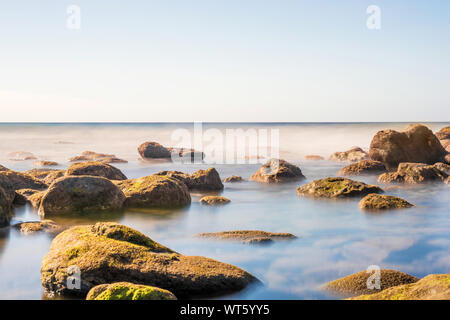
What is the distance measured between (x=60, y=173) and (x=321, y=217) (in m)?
8.96

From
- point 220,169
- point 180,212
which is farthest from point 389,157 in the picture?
point 180,212

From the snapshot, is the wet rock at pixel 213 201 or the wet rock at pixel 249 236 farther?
the wet rock at pixel 213 201

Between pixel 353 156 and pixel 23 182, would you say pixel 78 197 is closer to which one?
pixel 23 182

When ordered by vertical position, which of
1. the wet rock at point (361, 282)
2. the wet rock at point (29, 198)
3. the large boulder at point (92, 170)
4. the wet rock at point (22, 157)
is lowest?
the wet rock at point (22, 157)

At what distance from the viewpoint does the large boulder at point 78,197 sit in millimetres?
9953

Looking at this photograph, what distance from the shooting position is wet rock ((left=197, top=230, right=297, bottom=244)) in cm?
784

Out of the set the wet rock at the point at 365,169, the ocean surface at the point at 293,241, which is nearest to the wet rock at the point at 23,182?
the ocean surface at the point at 293,241

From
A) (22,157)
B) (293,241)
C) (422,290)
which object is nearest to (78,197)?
(293,241)

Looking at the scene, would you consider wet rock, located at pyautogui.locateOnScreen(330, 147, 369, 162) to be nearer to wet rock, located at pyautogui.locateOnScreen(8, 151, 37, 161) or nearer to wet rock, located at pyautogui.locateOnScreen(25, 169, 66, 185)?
wet rock, located at pyautogui.locateOnScreen(25, 169, 66, 185)

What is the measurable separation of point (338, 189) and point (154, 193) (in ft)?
16.2

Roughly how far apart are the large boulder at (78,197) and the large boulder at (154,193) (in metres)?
0.61

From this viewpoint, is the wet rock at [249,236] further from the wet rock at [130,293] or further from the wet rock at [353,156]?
the wet rock at [353,156]

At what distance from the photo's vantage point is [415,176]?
15.2 meters
